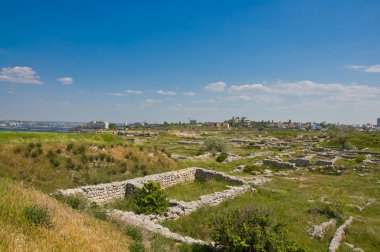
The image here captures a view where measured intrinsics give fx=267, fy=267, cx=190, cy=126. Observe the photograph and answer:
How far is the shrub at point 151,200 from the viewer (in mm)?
12264

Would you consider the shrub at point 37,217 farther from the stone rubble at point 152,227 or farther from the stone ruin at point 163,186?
the stone ruin at point 163,186

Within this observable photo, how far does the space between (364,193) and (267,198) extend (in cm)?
847

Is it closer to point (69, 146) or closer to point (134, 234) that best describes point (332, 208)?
point (134, 234)

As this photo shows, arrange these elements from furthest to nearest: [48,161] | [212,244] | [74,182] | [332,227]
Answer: [48,161] < [74,182] < [332,227] < [212,244]

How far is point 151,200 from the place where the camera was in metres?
12.6

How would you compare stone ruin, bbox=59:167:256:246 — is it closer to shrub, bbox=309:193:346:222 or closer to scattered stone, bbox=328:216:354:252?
shrub, bbox=309:193:346:222

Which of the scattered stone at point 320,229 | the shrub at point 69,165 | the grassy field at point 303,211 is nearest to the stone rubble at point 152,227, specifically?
the grassy field at point 303,211

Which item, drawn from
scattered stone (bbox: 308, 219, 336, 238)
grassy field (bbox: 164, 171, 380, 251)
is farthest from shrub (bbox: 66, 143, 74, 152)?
scattered stone (bbox: 308, 219, 336, 238)

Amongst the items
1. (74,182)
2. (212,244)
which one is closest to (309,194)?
(212,244)

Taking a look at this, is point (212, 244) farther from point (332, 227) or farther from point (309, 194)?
point (309, 194)

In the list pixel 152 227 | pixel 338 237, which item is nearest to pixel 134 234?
pixel 152 227

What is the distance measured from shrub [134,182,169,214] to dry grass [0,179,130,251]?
218 inches

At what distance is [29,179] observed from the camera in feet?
47.6

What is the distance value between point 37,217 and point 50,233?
563mm
